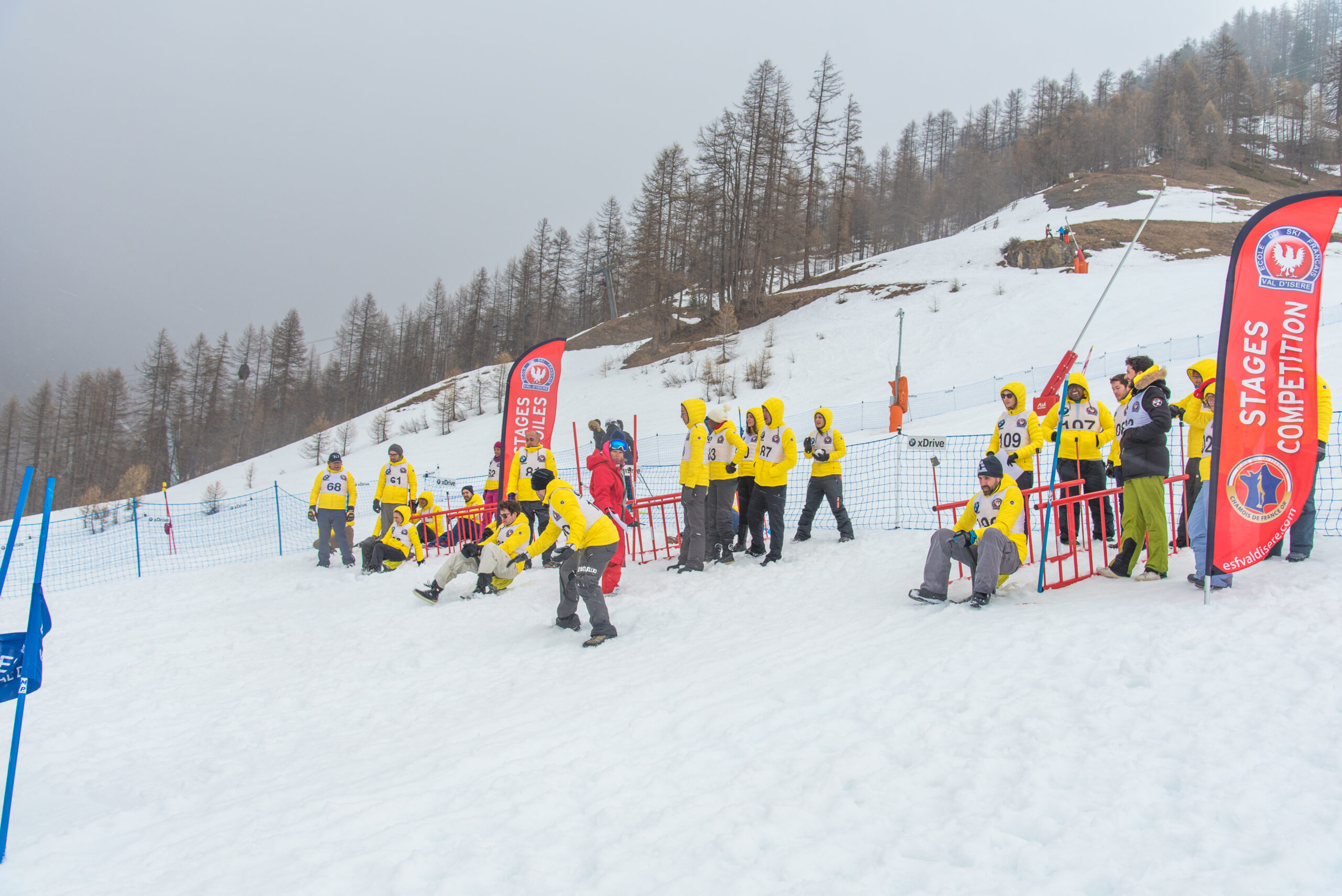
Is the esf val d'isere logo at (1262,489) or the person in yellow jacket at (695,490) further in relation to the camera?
the person in yellow jacket at (695,490)

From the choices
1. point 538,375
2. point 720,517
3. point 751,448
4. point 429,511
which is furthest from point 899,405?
point 429,511

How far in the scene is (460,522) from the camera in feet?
34.3

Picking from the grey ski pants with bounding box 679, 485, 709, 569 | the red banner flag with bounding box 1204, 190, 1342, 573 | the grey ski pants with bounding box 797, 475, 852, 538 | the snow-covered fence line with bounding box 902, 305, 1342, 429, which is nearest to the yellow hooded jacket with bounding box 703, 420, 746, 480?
the grey ski pants with bounding box 679, 485, 709, 569

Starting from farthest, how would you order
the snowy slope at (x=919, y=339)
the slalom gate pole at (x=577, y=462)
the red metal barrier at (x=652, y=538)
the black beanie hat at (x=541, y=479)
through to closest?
the snowy slope at (x=919, y=339)
the slalom gate pole at (x=577, y=462)
the red metal barrier at (x=652, y=538)
the black beanie hat at (x=541, y=479)

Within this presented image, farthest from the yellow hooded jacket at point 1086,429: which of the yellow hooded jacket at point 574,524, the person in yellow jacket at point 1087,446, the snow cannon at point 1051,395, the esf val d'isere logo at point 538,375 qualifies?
the esf val d'isere logo at point 538,375

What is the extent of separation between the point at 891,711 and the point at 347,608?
6418 millimetres

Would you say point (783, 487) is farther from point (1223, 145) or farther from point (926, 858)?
point (1223, 145)

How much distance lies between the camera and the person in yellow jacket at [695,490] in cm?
808

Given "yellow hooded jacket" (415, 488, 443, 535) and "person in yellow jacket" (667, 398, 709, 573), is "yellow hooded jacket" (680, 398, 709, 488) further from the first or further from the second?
"yellow hooded jacket" (415, 488, 443, 535)

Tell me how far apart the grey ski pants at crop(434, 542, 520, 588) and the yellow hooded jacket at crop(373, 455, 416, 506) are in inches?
105

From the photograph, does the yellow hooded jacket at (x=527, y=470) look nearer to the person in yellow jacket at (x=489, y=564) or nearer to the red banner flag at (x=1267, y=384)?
the person in yellow jacket at (x=489, y=564)

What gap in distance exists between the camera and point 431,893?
254 cm

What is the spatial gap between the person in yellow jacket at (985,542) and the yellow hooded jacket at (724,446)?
2.80 metres

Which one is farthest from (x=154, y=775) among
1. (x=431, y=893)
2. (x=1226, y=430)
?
(x=1226, y=430)
